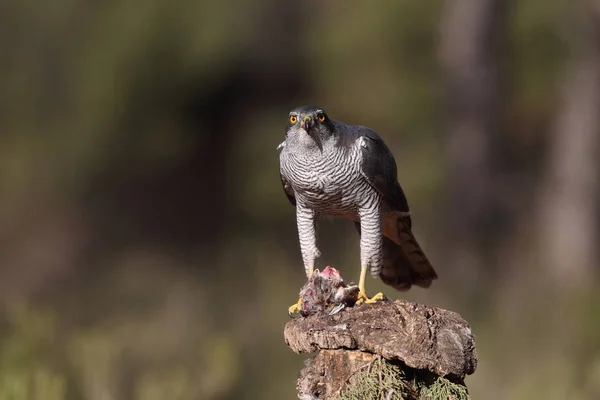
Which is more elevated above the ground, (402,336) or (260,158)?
(260,158)

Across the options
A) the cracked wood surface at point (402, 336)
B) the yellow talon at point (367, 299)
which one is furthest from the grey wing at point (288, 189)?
the cracked wood surface at point (402, 336)

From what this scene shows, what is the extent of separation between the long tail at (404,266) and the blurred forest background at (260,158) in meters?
3.87

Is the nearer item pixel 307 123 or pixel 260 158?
pixel 307 123

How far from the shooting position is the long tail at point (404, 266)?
19.0 ft

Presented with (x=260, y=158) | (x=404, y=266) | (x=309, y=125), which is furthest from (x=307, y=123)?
(x=260, y=158)

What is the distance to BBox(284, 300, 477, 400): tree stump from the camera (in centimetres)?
403

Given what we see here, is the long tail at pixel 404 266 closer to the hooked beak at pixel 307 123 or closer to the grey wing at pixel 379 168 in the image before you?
the grey wing at pixel 379 168

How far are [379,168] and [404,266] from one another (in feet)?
2.50

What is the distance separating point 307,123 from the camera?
197 inches

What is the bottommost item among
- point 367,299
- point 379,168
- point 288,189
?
point 367,299

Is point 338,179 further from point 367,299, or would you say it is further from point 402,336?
point 402,336

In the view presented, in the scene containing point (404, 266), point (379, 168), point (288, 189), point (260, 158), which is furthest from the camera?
point (260, 158)

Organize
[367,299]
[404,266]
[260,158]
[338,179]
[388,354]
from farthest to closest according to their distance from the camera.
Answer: [260,158], [404,266], [338,179], [367,299], [388,354]

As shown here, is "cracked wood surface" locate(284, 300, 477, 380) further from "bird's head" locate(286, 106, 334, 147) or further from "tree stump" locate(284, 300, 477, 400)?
"bird's head" locate(286, 106, 334, 147)
